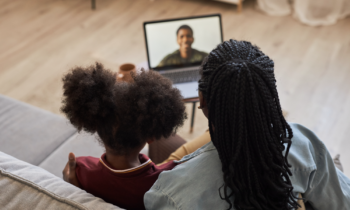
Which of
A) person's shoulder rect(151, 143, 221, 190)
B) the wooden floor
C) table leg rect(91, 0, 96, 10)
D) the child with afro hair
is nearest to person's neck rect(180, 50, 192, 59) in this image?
the wooden floor

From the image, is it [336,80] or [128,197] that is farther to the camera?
[336,80]

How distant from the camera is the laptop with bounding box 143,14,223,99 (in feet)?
5.41

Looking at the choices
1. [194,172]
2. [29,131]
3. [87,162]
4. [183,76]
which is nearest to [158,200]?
[194,172]

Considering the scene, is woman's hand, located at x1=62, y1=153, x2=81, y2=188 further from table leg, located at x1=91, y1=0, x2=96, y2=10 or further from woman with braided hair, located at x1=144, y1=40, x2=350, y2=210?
table leg, located at x1=91, y1=0, x2=96, y2=10

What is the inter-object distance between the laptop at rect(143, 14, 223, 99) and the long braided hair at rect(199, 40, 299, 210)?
98cm

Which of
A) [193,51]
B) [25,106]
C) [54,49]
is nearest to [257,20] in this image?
[193,51]

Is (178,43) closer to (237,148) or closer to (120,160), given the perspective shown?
(120,160)

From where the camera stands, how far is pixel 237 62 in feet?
2.07

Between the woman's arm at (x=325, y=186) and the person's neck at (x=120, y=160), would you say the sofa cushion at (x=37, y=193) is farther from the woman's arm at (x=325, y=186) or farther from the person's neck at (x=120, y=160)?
the woman's arm at (x=325, y=186)

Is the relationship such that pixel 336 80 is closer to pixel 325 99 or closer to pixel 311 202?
pixel 325 99

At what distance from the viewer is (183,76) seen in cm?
162

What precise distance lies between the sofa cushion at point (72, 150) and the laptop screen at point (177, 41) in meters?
0.54

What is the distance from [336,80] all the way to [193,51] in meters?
1.27

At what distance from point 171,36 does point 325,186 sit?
1111 mm
